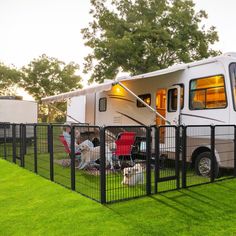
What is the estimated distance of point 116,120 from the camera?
421 inches

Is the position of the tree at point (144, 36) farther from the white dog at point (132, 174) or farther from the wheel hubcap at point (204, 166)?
the white dog at point (132, 174)

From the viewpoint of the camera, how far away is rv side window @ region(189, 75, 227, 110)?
22.6ft

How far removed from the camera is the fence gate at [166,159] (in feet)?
17.2

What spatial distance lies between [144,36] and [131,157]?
16.0m

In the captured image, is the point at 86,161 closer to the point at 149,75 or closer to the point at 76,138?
the point at 76,138

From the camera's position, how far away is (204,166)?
6703 mm

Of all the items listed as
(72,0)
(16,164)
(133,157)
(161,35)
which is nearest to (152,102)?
(133,157)

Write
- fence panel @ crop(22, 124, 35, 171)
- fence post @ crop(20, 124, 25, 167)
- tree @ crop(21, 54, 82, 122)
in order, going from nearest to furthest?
fence panel @ crop(22, 124, 35, 171) → fence post @ crop(20, 124, 25, 167) → tree @ crop(21, 54, 82, 122)

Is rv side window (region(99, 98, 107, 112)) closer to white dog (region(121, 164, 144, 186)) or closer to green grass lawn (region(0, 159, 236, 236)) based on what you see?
green grass lawn (region(0, 159, 236, 236))

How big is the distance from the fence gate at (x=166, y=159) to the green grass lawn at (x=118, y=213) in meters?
0.24

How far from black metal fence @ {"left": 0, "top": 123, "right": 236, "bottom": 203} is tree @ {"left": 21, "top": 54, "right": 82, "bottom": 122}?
91.0 ft

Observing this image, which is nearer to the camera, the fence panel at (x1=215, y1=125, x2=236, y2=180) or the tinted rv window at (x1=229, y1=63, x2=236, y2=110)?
the fence panel at (x1=215, y1=125, x2=236, y2=180)

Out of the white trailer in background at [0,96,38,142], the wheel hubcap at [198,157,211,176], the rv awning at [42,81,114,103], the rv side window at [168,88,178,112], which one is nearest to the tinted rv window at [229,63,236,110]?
the wheel hubcap at [198,157,211,176]

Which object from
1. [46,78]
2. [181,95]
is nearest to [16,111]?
[181,95]
